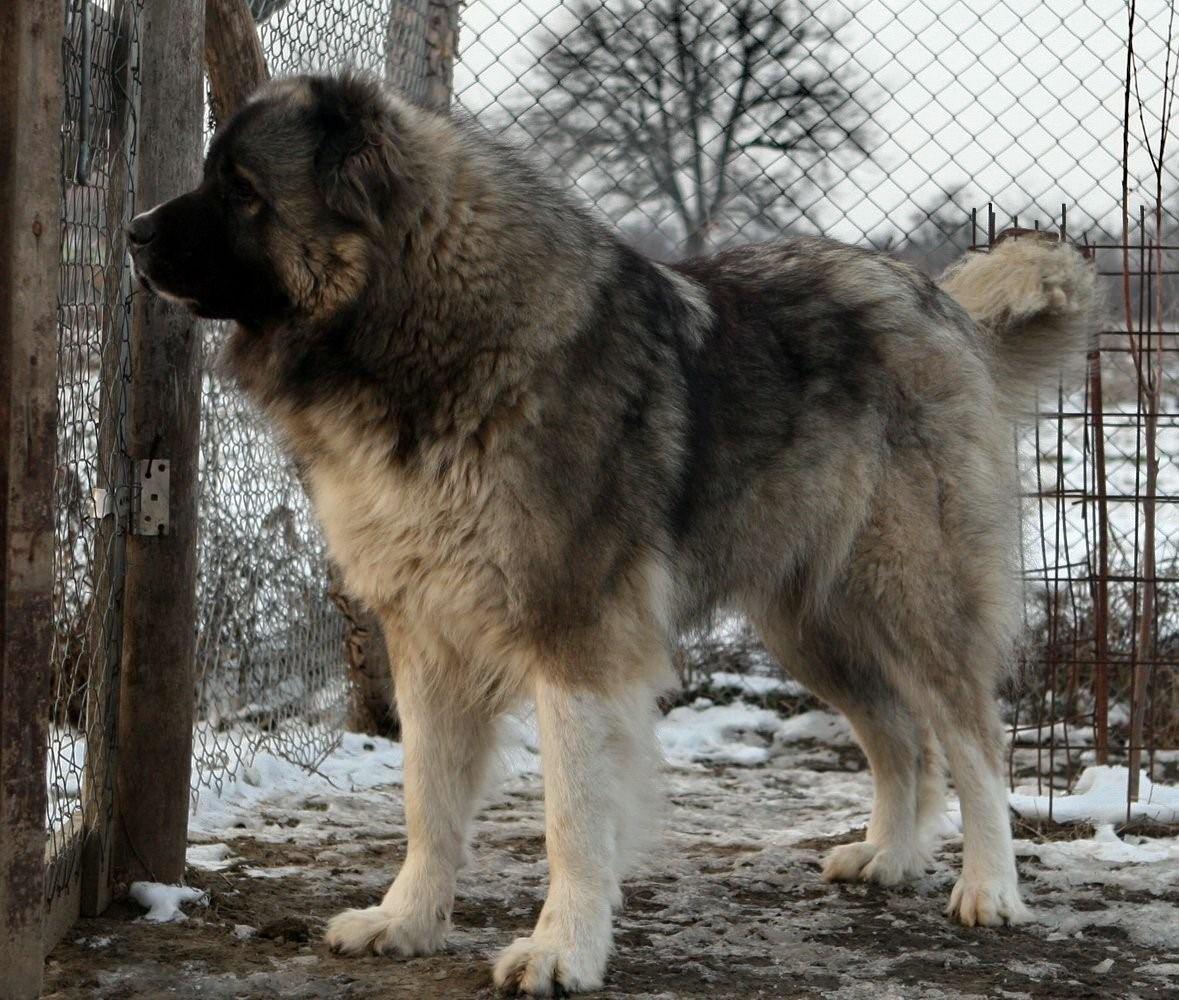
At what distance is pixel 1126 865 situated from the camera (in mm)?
3791

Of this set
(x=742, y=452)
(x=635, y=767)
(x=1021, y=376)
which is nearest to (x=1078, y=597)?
(x=1021, y=376)

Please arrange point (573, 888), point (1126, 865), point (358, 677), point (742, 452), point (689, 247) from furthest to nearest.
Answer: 1. point (689, 247)
2. point (358, 677)
3. point (1126, 865)
4. point (742, 452)
5. point (573, 888)

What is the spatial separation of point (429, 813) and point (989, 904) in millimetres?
1364

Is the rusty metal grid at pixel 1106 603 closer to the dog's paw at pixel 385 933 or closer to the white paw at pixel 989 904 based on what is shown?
the white paw at pixel 989 904

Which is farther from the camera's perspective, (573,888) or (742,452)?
(742,452)

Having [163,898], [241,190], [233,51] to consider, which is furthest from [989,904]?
Answer: [233,51]

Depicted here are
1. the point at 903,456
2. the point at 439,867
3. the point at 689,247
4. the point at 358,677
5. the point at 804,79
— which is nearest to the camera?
the point at 439,867

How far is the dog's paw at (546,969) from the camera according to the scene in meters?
Result: 2.72

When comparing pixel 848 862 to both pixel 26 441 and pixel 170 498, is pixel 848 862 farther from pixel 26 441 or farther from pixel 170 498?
pixel 26 441

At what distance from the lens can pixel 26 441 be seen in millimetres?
2371

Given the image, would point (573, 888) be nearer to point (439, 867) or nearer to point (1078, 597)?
point (439, 867)

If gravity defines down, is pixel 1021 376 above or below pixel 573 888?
above

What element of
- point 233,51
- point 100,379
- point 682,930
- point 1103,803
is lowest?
point 682,930

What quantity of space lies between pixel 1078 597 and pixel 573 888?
342cm
